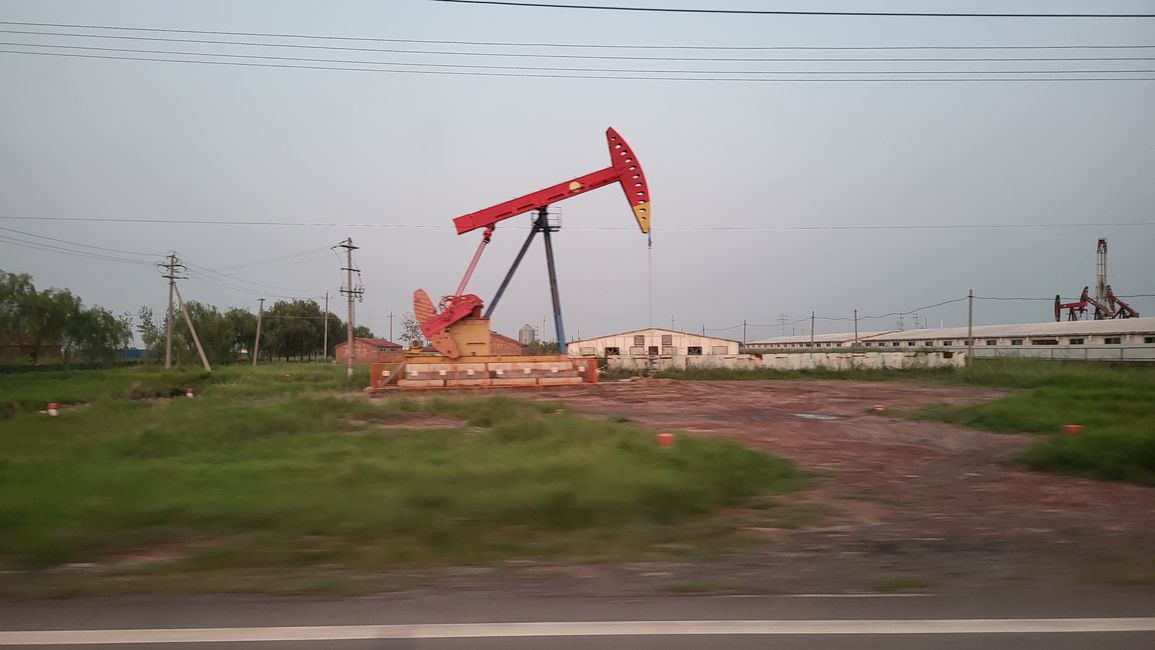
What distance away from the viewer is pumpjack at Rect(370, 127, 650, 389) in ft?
96.3

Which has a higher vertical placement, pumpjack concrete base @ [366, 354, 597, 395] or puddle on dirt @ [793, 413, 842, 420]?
pumpjack concrete base @ [366, 354, 597, 395]

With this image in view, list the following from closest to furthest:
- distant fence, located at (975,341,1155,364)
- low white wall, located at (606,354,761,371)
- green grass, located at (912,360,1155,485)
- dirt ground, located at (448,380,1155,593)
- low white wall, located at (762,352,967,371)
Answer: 1. dirt ground, located at (448,380,1155,593)
2. green grass, located at (912,360,1155,485)
3. low white wall, located at (762,352,967,371)
4. low white wall, located at (606,354,761,371)
5. distant fence, located at (975,341,1155,364)

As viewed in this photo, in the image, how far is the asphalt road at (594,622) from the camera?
4.01 meters

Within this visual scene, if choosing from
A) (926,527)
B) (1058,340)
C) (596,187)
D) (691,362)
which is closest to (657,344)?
(691,362)

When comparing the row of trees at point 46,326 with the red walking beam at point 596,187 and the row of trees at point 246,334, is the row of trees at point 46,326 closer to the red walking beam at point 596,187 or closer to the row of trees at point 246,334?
the row of trees at point 246,334

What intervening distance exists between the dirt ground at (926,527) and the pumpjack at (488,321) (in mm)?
Answer: 15631

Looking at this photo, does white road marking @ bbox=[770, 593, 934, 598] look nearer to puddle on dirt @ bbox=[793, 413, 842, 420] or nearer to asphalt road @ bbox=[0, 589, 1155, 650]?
asphalt road @ bbox=[0, 589, 1155, 650]

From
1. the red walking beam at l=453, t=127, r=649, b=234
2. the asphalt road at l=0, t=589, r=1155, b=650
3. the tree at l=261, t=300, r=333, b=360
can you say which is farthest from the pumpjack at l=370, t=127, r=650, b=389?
the tree at l=261, t=300, r=333, b=360

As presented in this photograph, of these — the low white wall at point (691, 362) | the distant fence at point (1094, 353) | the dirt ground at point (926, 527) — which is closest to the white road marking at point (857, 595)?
the dirt ground at point (926, 527)

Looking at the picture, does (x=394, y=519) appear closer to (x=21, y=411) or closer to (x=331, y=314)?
(x=21, y=411)

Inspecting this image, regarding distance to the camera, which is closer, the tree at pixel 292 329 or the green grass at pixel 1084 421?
the green grass at pixel 1084 421

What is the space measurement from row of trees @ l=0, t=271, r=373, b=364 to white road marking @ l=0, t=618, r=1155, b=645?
5556cm

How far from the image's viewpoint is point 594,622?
4316 millimetres

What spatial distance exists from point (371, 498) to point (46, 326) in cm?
5519
